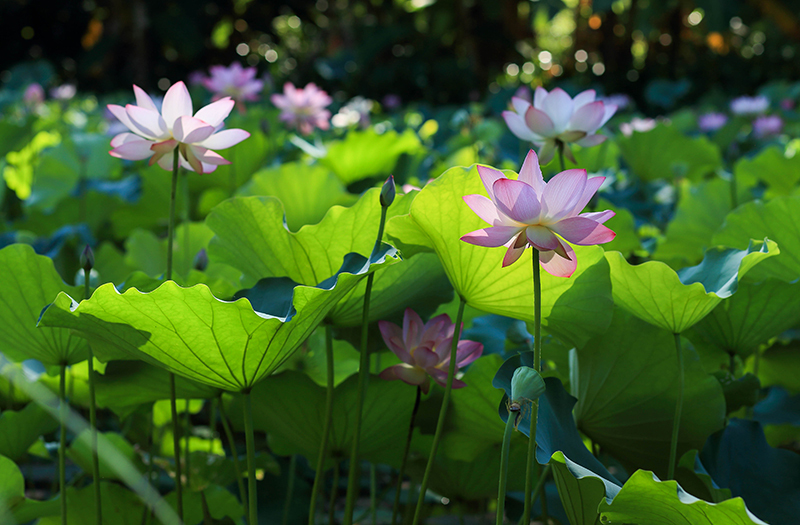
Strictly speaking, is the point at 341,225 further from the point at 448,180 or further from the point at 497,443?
the point at 497,443

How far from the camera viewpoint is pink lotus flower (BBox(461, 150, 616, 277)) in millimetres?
483

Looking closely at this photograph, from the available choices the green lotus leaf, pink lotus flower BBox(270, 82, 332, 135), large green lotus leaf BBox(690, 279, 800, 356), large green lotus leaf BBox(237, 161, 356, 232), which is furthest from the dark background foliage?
the green lotus leaf

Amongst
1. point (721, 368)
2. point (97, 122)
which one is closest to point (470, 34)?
point (97, 122)

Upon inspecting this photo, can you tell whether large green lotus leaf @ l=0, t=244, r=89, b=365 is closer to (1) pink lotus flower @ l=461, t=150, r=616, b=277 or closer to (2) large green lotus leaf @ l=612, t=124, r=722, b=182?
(1) pink lotus flower @ l=461, t=150, r=616, b=277

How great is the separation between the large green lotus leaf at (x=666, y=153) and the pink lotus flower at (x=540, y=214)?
1.11 m

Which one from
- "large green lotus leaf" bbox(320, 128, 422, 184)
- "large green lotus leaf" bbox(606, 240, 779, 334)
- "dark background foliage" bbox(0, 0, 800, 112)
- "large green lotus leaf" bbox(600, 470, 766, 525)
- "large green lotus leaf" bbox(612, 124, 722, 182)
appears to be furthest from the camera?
"dark background foliage" bbox(0, 0, 800, 112)

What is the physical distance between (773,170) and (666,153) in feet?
1.04

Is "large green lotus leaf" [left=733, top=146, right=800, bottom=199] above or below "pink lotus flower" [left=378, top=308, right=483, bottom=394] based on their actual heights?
above

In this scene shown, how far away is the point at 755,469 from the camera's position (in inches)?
25.7

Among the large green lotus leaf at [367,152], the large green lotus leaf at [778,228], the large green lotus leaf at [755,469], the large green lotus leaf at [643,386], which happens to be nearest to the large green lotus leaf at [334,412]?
the large green lotus leaf at [643,386]

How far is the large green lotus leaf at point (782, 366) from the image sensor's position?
2.68 ft

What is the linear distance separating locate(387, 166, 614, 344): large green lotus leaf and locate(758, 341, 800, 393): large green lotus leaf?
35 centimetres

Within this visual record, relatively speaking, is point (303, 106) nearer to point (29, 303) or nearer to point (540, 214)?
point (29, 303)

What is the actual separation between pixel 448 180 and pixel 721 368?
45 cm
